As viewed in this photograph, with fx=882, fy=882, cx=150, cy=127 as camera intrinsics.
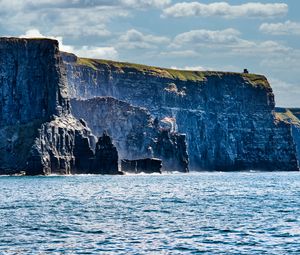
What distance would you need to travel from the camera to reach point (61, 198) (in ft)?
408

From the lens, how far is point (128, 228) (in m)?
78.8

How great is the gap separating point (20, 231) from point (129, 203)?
3752 cm

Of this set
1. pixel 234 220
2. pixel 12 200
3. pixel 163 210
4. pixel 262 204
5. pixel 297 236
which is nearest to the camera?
pixel 297 236

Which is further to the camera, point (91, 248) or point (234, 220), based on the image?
point (234, 220)

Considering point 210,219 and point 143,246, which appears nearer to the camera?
point 143,246

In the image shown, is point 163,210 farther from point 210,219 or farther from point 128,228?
point 128,228

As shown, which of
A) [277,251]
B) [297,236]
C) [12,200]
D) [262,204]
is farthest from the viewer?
[12,200]

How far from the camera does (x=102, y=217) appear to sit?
90000 mm

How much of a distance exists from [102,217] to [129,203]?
23.5 meters

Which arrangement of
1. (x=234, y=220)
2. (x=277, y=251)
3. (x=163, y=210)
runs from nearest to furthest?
(x=277, y=251) → (x=234, y=220) → (x=163, y=210)

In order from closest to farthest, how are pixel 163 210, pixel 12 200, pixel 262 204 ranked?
1. pixel 163 210
2. pixel 262 204
3. pixel 12 200

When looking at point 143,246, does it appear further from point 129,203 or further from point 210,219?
point 129,203

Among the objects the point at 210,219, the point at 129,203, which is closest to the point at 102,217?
the point at 210,219

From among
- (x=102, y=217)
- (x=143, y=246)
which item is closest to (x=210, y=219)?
(x=102, y=217)
